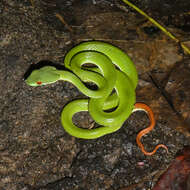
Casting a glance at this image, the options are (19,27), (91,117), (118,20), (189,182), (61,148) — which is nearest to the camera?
(189,182)

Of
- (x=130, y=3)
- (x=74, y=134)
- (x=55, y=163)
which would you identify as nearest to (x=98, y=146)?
(x=74, y=134)

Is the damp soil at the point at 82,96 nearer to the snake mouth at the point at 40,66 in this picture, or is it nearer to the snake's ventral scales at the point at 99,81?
the snake mouth at the point at 40,66

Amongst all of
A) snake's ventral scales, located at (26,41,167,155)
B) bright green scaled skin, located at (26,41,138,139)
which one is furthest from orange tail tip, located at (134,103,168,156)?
bright green scaled skin, located at (26,41,138,139)

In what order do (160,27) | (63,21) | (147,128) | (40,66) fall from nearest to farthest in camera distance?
(147,128) < (40,66) < (160,27) < (63,21)

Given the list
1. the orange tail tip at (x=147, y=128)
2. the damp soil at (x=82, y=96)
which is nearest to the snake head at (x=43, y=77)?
the damp soil at (x=82, y=96)

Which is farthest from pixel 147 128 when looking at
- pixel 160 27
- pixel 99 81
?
pixel 160 27

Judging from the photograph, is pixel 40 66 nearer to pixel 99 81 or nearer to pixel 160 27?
pixel 99 81

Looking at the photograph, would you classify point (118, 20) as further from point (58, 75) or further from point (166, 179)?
point (166, 179)
